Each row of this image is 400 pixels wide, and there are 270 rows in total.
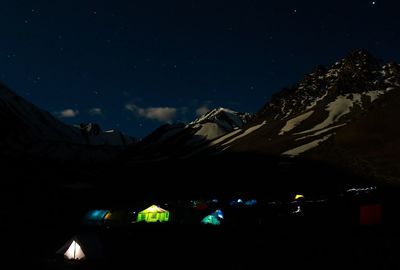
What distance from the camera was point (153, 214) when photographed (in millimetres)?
54250

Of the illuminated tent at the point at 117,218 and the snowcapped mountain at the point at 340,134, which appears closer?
the illuminated tent at the point at 117,218

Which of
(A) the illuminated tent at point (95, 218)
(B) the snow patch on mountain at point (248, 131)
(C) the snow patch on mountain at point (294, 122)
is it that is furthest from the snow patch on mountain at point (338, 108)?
(A) the illuminated tent at point (95, 218)

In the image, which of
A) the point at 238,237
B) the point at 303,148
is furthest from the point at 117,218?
the point at 303,148

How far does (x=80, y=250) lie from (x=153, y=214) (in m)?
25.9

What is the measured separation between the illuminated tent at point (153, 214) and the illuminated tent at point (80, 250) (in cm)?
2472

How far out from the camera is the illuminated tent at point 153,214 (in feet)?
177

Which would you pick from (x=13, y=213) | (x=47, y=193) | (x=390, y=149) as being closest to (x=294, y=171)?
(x=390, y=149)

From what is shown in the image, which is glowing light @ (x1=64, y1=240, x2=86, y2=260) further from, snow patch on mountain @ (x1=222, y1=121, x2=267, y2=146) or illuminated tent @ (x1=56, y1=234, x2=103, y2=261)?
snow patch on mountain @ (x1=222, y1=121, x2=267, y2=146)

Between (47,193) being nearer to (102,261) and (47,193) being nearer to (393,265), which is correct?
(102,261)

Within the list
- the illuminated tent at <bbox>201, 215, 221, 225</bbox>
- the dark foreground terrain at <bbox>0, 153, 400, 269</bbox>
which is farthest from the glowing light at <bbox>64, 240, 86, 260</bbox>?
the illuminated tent at <bbox>201, 215, 221, 225</bbox>

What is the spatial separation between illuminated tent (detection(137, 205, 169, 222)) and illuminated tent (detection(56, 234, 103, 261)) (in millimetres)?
24725

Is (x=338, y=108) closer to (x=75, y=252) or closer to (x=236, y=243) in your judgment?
(x=236, y=243)

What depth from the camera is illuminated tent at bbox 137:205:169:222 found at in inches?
2127

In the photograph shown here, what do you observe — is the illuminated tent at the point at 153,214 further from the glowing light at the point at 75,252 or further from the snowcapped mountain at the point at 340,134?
the snowcapped mountain at the point at 340,134
